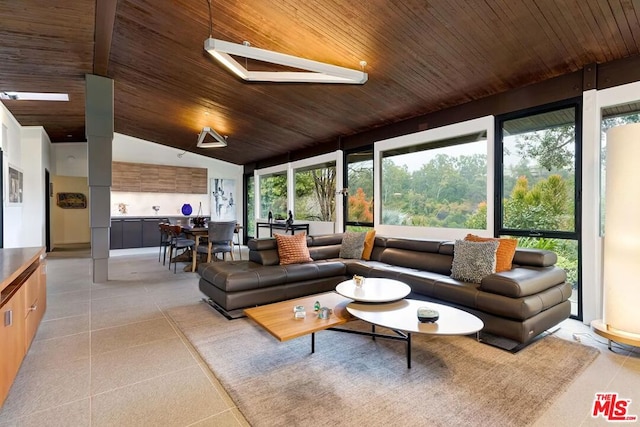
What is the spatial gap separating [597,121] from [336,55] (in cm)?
279

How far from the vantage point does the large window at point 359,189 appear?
235 inches

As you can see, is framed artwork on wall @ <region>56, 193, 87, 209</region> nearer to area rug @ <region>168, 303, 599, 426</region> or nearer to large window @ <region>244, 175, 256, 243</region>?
large window @ <region>244, 175, 256, 243</region>

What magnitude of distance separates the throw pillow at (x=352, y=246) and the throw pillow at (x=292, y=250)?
664 millimetres

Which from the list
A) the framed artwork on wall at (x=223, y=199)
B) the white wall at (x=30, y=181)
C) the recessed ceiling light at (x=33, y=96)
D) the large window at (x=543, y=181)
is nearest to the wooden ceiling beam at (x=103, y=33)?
the recessed ceiling light at (x=33, y=96)

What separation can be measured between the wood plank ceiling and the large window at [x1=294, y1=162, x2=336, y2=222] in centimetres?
147

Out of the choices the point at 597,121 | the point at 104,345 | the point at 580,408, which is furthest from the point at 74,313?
the point at 597,121

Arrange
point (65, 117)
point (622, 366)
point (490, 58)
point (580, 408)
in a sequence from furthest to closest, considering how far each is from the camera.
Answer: point (65, 117) < point (490, 58) < point (622, 366) < point (580, 408)

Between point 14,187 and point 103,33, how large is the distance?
4.11 meters

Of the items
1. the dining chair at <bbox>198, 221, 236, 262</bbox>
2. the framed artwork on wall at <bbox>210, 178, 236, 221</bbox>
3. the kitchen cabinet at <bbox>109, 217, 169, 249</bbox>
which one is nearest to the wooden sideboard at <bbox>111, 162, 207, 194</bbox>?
the framed artwork on wall at <bbox>210, 178, 236, 221</bbox>

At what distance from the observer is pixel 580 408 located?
73.5 inches

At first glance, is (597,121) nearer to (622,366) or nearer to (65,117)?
(622,366)

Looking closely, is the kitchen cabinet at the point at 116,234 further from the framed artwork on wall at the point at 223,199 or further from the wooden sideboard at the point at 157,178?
the framed artwork on wall at the point at 223,199

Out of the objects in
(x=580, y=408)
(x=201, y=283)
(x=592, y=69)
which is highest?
(x=592, y=69)

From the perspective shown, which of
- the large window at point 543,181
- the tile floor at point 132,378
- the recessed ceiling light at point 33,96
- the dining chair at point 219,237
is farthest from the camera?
the dining chair at point 219,237
